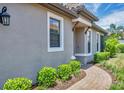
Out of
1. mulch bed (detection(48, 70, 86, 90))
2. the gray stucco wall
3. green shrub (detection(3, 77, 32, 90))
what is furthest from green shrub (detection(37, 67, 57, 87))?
green shrub (detection(3, 77, 32, 90))

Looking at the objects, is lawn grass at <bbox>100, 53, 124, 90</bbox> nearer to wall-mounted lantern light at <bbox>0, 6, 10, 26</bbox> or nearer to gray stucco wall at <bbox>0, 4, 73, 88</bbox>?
gray stucco wall at <bbox>0, 4, 73, 88</bbox>

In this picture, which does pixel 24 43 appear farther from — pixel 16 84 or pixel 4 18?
pixel 16 84

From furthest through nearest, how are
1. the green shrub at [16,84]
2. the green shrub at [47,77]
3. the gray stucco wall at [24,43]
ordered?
the green shrub at [47,77] → the gray stucco wall at [24,43] → the green shrub at [16,84]

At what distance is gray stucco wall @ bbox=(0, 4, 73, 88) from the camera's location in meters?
6.41

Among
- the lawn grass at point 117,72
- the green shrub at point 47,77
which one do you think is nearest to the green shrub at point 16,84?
the green shrub at point 47,77

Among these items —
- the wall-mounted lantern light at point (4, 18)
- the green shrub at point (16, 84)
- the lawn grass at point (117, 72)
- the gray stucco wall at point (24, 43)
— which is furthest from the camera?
the lawn grass at point (117, 72)

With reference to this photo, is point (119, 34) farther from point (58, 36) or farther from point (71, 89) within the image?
point (71, 89)

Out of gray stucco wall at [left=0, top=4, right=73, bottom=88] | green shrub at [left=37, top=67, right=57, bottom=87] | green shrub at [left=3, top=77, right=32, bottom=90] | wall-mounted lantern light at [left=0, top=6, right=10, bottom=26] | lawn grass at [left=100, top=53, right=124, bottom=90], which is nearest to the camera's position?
green shrub at [left=3, top=77, right=32, bottom=90]

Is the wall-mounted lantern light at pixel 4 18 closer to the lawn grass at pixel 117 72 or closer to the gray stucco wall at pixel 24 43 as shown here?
the gray stucco wall at pixel 24 43

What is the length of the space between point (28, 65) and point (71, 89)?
5.84 ft

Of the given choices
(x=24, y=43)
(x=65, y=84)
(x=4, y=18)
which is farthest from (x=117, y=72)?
(x=4, y=18)

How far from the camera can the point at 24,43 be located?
24.2 ft

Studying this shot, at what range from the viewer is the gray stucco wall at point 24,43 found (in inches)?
253

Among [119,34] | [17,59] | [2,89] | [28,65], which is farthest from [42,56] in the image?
[119,34]
